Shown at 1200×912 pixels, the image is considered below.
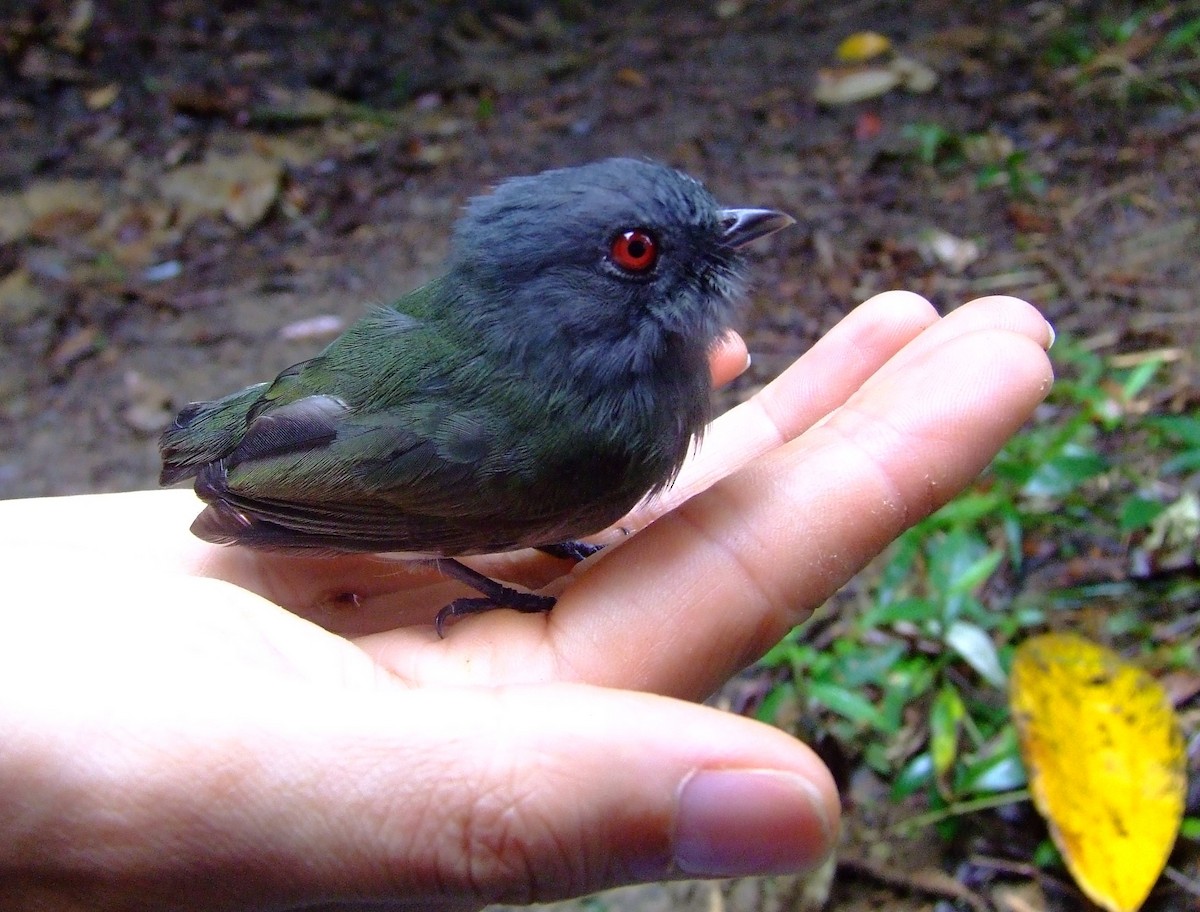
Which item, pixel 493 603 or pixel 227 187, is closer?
pixel 493 603

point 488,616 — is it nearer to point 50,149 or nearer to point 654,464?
point 654,464

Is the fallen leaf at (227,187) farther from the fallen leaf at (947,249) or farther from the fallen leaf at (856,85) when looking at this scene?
the fallen leaf at (947,249)

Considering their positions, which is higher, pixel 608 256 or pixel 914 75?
pixel 914 75

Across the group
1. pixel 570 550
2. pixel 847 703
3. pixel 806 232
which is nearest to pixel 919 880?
pixel 847 703

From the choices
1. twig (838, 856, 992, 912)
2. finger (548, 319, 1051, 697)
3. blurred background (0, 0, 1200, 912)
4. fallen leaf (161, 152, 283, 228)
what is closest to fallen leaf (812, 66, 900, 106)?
blurred background (0, 0, 1200, 912)

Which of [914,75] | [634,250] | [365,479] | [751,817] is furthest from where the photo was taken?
[914,75]

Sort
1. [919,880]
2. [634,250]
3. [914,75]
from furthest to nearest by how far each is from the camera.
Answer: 1. [914,75]
2. [919,880]
3. [634,250]

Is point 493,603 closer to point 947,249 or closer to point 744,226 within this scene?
point 744,226
